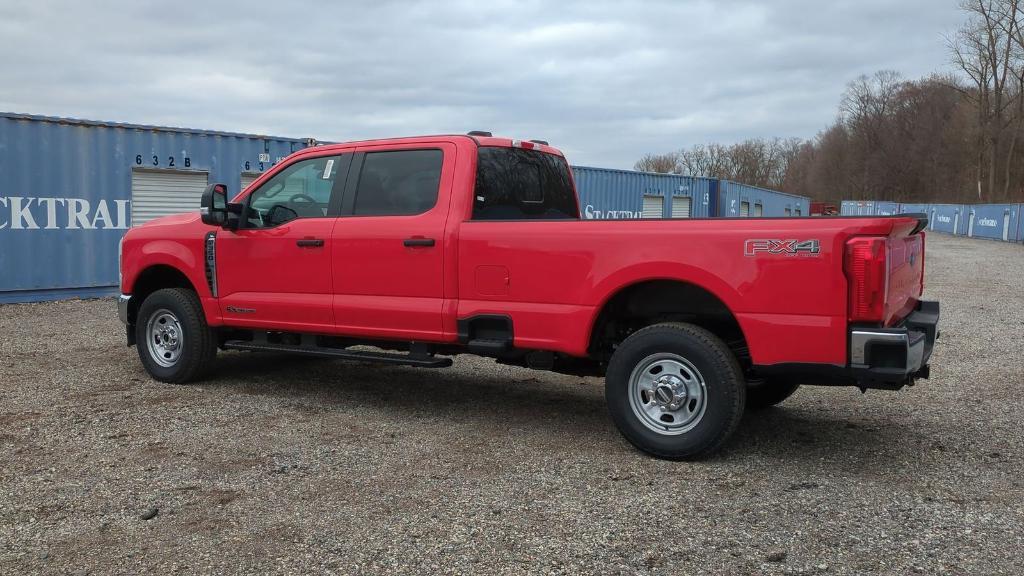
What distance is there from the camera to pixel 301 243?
600cm

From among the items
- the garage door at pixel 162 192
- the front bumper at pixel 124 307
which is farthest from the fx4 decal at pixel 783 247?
the garage door at pixel 162 192

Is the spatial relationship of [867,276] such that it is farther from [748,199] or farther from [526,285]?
[748,199]

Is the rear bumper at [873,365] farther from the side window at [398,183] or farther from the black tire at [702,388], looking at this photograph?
the side window at [398,183]

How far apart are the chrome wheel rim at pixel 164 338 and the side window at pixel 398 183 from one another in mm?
2058

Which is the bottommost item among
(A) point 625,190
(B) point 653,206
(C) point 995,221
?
(C) point 995,221

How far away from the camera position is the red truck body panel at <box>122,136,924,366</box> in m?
4.32

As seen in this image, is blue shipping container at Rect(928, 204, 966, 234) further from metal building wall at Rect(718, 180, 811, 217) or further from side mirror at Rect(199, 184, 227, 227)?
side mirror at Rect(199, 184, 227, 227)

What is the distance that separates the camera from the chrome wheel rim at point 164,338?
6758 mm

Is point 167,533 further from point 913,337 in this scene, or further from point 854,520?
point 913,337

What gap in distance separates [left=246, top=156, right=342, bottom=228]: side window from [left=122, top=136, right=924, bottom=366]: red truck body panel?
0.08 m

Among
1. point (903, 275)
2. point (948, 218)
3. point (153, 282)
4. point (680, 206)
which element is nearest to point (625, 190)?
point (680, 206)

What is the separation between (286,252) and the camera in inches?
239

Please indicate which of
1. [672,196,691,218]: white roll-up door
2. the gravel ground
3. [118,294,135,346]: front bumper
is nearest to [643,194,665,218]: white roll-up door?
[672,196,691,218]: white roll-up door

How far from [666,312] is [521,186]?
5.06 feet
